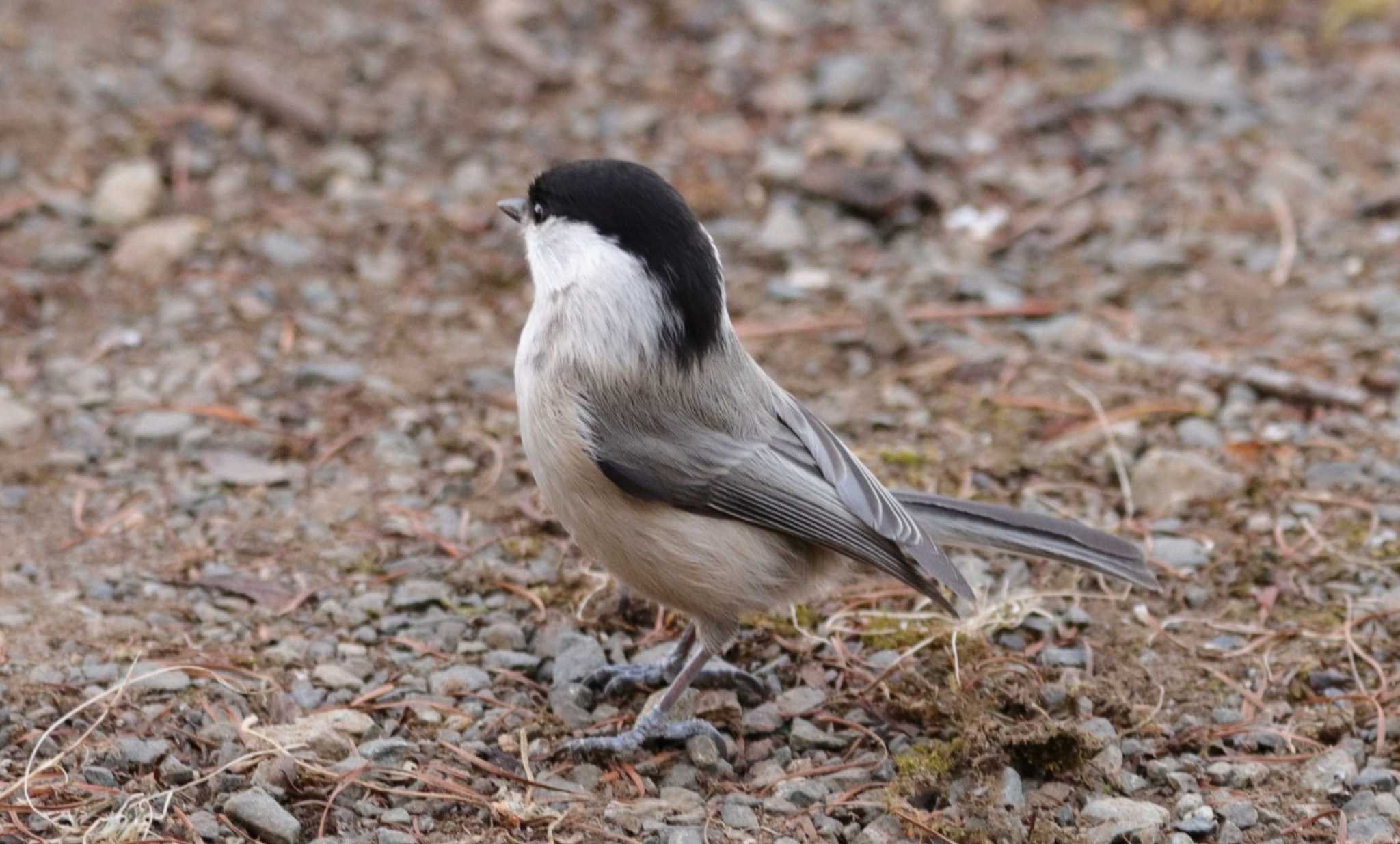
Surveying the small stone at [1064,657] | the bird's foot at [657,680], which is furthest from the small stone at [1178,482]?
the bird's foot at [657,680]

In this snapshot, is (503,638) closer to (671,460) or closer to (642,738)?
(642,738)

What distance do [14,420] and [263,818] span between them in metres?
2.33

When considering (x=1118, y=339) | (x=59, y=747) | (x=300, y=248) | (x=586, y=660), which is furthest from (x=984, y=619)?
(x=300, y=248)

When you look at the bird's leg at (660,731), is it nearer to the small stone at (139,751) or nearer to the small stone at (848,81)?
the small stone at (139,751)

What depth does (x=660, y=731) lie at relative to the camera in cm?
365

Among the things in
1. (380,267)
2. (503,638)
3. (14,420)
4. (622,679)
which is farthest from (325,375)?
(622,679)

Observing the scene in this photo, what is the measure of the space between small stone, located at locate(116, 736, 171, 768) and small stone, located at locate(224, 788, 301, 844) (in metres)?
0.26

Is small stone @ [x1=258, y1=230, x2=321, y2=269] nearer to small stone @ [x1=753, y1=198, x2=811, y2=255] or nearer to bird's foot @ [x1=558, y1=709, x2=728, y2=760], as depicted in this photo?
small stone @ [x1=753, y1=198, x2=811, y2=255]

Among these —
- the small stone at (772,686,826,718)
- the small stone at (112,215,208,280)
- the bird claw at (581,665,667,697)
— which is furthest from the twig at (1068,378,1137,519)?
the small stone at (112,215,208,280)

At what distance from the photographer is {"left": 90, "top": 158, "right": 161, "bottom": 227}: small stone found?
19.6 feet

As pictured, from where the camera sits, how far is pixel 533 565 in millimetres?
4344

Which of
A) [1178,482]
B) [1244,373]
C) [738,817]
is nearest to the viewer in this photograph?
[738,817]

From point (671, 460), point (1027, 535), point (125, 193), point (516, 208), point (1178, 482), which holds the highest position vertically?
point (516, 208)

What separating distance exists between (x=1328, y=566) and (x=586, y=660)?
7.07 ft
